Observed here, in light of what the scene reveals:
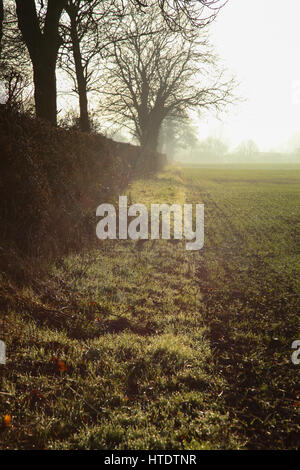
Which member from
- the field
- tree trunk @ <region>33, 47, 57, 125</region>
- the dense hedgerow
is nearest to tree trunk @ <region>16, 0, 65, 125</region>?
tree trunk @ <region>33, 47, 57, 125</region>

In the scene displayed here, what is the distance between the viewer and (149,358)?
11.0 feet

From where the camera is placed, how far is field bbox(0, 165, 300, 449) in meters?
2.46

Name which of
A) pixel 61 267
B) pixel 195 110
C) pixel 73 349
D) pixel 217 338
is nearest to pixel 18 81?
pixel 61 267

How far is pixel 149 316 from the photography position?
4414 millimetres

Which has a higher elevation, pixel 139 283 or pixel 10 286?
pixel 10 286

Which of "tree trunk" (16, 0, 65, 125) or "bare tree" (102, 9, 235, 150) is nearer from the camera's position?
"tree trunk" (16, 0, 65, 125)

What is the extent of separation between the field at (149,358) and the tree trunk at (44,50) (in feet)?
14.5

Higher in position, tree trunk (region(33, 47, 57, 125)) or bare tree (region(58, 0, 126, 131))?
bare tree (region(58, 0, 126, 131))

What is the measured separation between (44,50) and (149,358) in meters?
8.11

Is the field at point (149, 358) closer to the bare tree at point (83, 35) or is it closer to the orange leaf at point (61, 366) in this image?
the orange leaf at point (61, 366)

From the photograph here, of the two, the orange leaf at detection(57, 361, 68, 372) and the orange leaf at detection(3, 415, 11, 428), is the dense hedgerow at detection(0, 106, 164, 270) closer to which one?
the orange leaf at detection(57, 361, 68, 372)

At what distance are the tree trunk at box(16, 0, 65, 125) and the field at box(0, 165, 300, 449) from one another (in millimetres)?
4408
